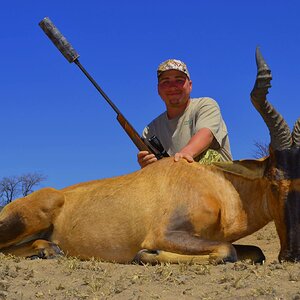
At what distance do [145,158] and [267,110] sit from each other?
76.4 inches

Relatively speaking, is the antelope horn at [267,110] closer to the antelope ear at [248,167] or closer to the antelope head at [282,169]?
A: the antelope head at [282,169]

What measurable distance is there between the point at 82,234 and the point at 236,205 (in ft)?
5.35

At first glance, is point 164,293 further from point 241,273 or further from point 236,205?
point 236,205

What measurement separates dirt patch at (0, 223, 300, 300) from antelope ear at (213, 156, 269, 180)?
106 centimetres

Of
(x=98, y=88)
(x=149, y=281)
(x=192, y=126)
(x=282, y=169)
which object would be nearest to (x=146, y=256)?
(x=149, y=281)

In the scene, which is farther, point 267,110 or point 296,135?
point 267,110

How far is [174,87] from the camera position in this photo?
774cm

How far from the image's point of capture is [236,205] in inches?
236

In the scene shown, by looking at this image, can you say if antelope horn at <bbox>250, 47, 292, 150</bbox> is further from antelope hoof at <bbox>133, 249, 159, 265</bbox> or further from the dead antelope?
antelope hoof at <bbox>133, 249, 159, 265</bbox>

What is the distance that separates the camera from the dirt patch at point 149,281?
163 inches

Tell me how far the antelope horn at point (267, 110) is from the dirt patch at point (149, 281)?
114 centimetres

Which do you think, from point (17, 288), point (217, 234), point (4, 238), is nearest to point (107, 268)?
point (17, 288)

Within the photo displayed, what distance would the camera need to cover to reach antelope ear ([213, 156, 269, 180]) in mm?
5844

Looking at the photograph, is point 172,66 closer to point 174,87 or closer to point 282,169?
point 174,87
